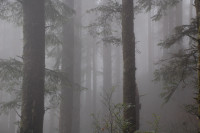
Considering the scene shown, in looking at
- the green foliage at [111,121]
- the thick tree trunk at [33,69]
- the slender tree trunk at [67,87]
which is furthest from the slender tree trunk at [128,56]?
the slender tree trunk at [67,87]

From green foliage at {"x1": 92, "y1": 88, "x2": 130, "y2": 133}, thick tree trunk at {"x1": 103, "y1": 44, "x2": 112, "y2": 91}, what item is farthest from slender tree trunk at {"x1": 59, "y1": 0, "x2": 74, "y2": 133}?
thick tree trunk at {"x1": 103, "y1": 44, "x2": 112, "y2": 91}

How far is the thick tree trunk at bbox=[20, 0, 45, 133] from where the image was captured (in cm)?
622

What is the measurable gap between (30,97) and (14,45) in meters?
22.5

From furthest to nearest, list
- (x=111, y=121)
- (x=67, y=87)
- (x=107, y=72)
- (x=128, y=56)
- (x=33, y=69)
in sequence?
(x=107, y=72), (x=67, y=87), (x=128, y=56), (x=33, y=69), (x=111, y=121)

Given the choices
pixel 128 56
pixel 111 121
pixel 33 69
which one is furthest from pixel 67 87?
pixel 111 121

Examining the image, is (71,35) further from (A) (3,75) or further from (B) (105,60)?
(B) (105,60)

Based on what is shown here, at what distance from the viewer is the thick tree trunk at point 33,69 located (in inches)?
245

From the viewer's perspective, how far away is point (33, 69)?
643 cm

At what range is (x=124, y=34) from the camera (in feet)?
22.5

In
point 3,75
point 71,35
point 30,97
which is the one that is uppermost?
point 71,35

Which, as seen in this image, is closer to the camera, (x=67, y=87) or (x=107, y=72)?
(x=67, y=87)

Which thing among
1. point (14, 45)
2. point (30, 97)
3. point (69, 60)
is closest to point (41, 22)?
point (30, 97)

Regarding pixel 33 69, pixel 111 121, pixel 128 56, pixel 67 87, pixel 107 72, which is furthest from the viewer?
pixel 107 72

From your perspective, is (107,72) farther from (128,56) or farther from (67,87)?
(128,56)
